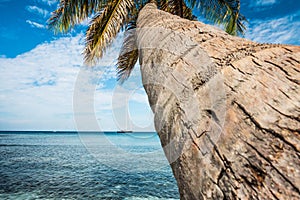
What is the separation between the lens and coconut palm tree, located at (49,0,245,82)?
4.91 m

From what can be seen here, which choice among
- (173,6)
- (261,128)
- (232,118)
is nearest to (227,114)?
(232,118)

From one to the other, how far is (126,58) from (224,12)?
12.4ft

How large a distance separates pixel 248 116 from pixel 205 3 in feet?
23.4

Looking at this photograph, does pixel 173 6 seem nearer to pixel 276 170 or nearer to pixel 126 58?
pixel 126 58

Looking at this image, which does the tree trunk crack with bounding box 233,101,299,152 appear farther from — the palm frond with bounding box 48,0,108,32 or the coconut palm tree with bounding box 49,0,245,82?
the palm frond with bounding box 48,0,108,32

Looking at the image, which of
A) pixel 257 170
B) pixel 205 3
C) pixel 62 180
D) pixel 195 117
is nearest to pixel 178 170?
pixel 195 117

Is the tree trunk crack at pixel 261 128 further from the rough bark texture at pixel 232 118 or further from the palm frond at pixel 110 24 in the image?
the palm frond at pixel 110 24

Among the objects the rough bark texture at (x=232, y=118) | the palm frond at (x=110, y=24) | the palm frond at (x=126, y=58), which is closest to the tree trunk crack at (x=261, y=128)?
the rough bark texture at (x=232, y=118)

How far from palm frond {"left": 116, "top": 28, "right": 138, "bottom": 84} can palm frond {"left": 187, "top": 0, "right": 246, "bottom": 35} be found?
2.52 meters

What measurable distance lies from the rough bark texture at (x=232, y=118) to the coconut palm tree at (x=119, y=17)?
3.96 metres

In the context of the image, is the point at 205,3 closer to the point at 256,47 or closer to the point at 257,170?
the point at 256,47

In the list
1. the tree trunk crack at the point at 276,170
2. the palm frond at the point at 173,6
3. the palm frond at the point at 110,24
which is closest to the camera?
the tree trunk crack at the point at 276,170

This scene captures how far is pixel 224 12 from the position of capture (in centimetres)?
711

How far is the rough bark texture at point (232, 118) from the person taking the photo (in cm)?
66
